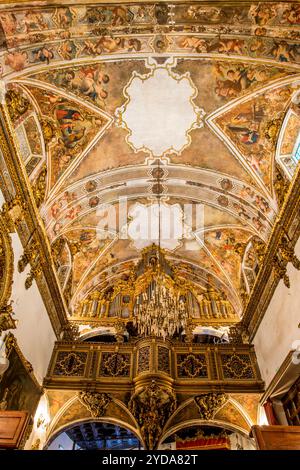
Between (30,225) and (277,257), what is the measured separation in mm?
7590

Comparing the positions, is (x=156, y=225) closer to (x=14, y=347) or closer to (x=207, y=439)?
(x=14, y=347)

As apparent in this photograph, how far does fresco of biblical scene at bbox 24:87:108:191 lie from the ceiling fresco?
3 cm

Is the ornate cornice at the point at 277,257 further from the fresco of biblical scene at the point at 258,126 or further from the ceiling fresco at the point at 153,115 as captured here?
the fresco of biblical scene at the point at 258,126

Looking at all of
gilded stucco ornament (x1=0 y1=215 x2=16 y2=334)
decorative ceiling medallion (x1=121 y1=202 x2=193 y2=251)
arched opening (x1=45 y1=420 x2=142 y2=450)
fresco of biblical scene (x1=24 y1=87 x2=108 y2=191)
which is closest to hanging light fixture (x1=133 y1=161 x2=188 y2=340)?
decorative ceiling medallion (x1=121 y1=202 x2=193 y2=251)

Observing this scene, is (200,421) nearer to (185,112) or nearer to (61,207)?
(61,207)

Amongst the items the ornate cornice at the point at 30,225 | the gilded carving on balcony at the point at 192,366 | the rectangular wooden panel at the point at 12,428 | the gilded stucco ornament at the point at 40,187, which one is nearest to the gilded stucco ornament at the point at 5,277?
the ornate cornice at the point at 30,225

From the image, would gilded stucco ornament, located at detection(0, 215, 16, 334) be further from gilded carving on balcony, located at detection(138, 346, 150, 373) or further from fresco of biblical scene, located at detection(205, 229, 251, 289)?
fresco of biblical scene, located at detection(205, 229, 251, 289)

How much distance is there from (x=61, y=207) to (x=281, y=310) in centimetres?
800

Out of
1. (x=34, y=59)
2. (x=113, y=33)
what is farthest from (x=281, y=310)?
(x=34, y=59)

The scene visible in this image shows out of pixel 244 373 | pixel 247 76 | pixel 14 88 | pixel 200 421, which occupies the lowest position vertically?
pixel 200 421

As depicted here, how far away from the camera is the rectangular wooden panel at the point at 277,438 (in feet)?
14.2

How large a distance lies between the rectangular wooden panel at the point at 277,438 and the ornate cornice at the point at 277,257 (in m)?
5.06

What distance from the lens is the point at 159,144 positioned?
36.7ft

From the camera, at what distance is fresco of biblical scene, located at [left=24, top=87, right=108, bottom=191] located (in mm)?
9391
